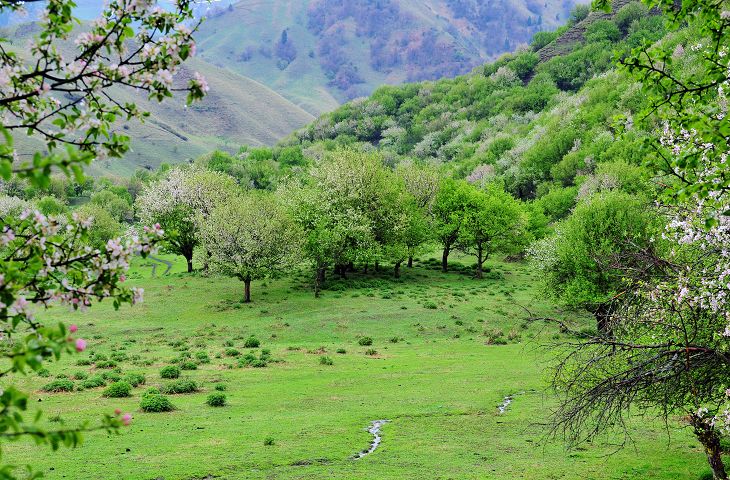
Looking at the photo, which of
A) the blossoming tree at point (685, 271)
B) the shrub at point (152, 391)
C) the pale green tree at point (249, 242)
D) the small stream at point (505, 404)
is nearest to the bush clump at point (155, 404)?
the shrub at point (152, 391)

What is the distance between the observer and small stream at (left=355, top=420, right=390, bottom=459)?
68.6 feet

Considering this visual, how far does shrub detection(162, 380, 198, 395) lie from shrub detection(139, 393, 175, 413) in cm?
339

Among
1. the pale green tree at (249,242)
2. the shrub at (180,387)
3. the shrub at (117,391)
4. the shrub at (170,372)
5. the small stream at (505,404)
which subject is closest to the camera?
the small stream at (505,404)

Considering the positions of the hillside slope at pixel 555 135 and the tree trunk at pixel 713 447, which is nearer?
the tree trunk at pixel 713 447

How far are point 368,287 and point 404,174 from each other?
23.8 m

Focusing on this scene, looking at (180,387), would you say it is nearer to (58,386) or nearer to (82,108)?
(58,386)

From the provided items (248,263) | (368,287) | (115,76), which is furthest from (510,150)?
(115,76)

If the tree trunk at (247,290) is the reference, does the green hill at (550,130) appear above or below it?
above

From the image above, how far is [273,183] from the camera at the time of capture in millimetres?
144750

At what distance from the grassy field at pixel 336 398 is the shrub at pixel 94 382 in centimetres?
141

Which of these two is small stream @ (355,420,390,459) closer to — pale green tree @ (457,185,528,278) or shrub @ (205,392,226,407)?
shrub @ (205,392,226,407)

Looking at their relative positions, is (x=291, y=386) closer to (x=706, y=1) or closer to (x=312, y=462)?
(x=312, y=462)

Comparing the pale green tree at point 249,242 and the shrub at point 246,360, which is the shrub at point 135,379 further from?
the pale green tree at point 249,242

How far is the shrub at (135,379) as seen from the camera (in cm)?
3061
